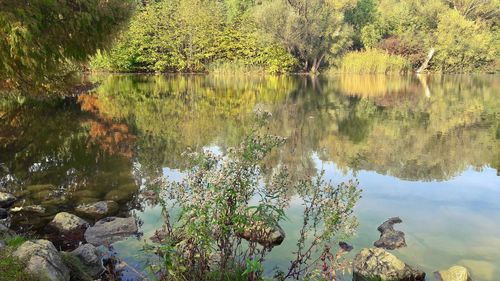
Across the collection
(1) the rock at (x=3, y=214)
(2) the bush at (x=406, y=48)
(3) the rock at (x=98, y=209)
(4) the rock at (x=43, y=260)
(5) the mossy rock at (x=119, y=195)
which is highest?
(2) the bush at (x=406, y=48)

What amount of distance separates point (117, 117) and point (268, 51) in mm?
35759

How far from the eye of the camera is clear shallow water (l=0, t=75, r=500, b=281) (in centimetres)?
789

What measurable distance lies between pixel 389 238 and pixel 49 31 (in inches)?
329

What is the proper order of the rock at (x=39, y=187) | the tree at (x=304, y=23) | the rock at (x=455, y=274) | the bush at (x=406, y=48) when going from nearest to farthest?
the rock at (x=455, y=274), the rock at (x=39, y=187), the tree at (x=304, y=23), the bush at (x=406, y=48)

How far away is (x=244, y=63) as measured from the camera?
180ft

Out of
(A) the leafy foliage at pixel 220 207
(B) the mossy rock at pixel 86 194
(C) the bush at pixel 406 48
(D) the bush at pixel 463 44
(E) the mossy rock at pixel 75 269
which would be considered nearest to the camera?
(A) the leafy foliage at pixel 220 207

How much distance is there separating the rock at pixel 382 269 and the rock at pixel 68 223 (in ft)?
15.1

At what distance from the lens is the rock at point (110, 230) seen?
7.31 meters

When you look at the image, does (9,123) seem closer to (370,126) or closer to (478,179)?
(370,126)

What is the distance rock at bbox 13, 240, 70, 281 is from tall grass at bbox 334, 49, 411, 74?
51609 mm

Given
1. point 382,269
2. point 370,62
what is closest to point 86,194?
point 382,269

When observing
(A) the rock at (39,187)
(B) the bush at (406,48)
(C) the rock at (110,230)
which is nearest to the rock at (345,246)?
(C) the rock at (110,230)

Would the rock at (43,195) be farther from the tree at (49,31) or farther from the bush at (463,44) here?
the bush at (463,44)

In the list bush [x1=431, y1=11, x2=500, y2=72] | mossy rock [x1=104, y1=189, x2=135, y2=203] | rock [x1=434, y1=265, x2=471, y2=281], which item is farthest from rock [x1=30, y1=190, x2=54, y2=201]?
bush [x1=431, y1=11, x2=500, y2=72]
